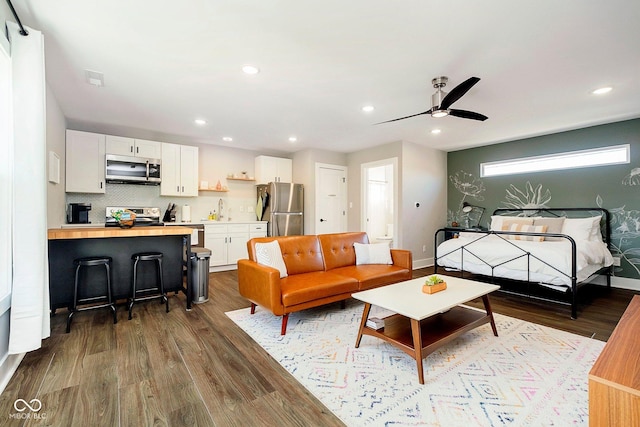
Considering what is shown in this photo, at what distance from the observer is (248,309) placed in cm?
350

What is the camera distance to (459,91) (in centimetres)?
277

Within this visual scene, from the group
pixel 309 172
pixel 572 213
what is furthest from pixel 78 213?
pixel 572 213

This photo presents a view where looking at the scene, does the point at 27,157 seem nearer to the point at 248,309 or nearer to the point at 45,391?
the point at 45,391

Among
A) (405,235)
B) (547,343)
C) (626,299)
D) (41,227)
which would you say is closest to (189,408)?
(41,227)

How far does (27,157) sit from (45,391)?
1.61 metres

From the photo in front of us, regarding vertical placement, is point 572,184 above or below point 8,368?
above

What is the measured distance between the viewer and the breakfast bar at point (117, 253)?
3050 mm

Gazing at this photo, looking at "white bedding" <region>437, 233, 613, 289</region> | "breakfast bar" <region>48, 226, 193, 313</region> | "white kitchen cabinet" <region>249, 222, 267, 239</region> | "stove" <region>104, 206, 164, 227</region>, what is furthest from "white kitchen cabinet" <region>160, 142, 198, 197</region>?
"white bedding" <region>437, 233, 613, 289</region>

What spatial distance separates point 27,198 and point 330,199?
5.14 meters

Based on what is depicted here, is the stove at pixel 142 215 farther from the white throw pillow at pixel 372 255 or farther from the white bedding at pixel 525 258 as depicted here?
the white bedding at pixel 525 258

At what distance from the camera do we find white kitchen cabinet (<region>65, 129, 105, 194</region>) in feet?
14.6

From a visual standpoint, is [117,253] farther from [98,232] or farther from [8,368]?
[8,368]

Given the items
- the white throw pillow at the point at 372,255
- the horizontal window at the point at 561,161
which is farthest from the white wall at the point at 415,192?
the white throw pillow at the point at 372,255
